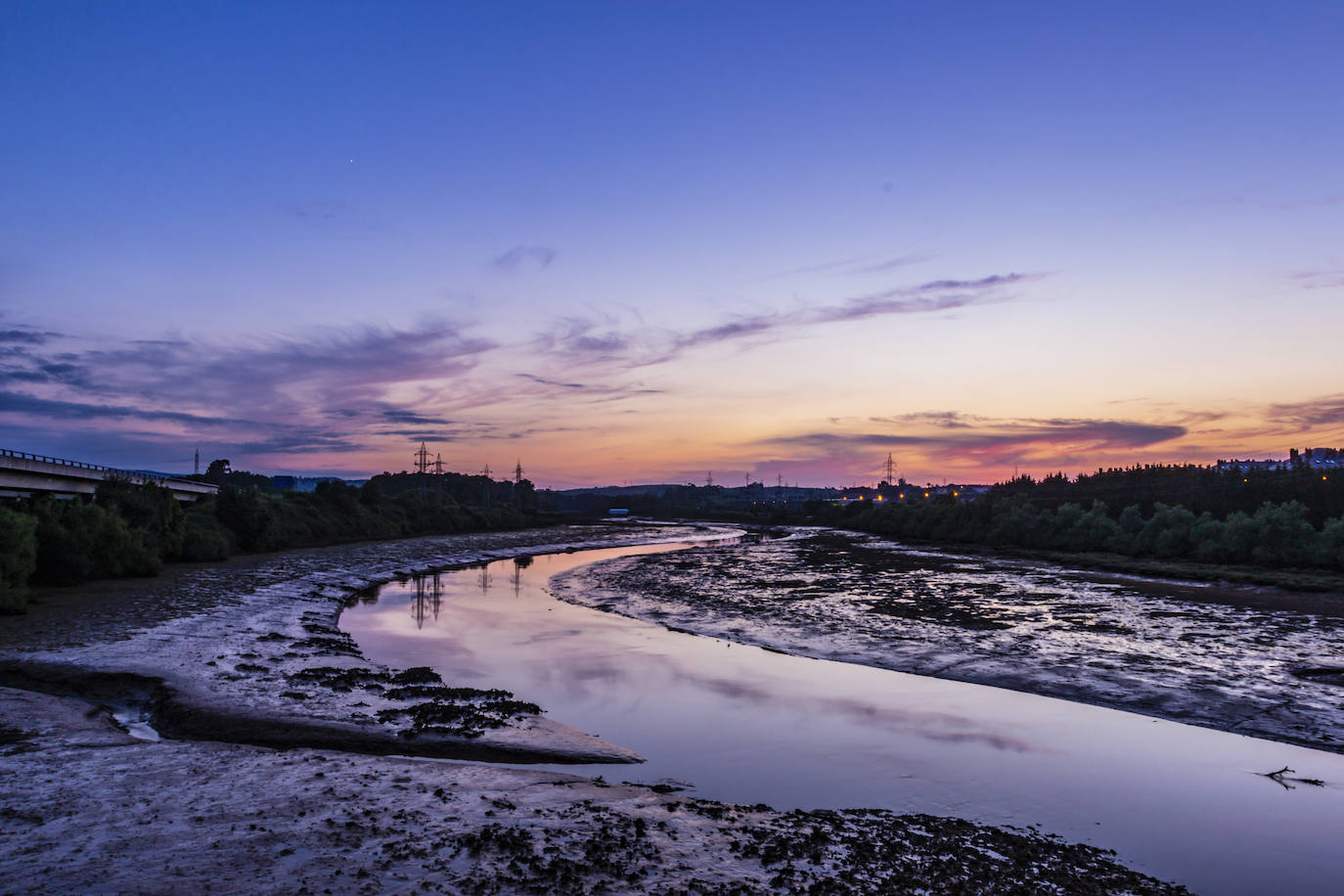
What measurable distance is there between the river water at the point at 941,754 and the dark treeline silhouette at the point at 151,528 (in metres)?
13.0

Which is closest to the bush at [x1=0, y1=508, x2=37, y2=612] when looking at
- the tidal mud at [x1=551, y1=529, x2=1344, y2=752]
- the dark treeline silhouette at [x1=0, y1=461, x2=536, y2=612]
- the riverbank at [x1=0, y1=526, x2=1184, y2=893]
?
the dark treeline silhouette at [x1=0, y1=461, x2=536, y2=612]

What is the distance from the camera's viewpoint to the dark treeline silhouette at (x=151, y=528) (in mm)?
24016

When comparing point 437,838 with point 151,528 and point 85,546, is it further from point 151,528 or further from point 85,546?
point 151,528

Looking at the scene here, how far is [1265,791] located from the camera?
10.8m

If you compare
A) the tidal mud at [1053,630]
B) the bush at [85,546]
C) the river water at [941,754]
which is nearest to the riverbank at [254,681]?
the river water at [941,754]

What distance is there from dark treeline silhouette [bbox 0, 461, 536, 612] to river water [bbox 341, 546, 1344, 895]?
13048 mm

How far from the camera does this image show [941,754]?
40.2 feet

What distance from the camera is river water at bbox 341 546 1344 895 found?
924 centimetres

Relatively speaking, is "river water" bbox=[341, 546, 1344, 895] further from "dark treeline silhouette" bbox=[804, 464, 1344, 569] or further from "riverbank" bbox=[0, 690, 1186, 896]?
"dark treeline silhouette" bbox=[804, 464, 1344, 569]

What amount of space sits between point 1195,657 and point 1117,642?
2369 mm

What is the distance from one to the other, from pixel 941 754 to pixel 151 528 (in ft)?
132

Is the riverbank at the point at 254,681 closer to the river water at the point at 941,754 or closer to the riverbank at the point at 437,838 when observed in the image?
the river water at the point at 941,754

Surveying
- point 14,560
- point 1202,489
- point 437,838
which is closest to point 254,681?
point 437,838

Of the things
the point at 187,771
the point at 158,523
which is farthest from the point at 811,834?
the point at 158,523
